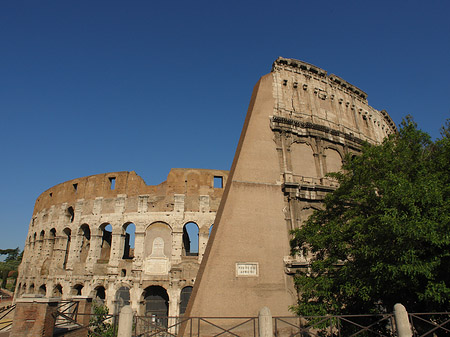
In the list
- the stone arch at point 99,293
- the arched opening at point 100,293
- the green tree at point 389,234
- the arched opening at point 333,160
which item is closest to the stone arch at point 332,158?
the arched opening at point 333,160

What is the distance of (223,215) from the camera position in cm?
1307

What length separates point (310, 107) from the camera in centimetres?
1922

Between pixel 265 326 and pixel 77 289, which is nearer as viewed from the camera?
pixel 265 326

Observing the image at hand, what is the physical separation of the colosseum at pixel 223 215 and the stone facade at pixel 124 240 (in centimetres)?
8

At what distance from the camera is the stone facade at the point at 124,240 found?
20359 millimetres

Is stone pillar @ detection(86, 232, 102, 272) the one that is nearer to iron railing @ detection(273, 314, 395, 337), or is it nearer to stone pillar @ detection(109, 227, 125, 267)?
stone pillar @ detection(109, 227, 125, 267)

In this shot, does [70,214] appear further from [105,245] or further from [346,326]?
[346,326]

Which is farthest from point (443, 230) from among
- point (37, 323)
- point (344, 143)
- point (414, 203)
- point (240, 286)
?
point (344, 143)

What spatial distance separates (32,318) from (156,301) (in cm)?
1408

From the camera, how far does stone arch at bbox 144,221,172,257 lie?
69.4ft

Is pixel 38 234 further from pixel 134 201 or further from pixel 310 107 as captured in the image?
pixel 310 107

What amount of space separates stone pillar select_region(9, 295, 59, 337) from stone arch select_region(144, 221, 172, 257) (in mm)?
13605

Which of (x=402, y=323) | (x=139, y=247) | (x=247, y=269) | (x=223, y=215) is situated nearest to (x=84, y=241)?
(x=139, y=247)

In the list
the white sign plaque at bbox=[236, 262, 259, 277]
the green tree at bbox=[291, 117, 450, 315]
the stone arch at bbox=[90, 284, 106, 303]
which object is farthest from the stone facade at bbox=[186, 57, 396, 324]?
the stone arch at bbox=[90, 284, 106, 303]
